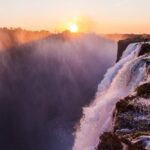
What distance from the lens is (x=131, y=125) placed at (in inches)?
424

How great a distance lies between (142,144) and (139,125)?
1.23 metres

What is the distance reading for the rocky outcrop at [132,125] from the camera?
9.76 meters

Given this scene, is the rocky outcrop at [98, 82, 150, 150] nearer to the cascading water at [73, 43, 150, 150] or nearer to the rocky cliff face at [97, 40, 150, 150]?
the rocky cliff face at [97, 40, 150, 150]

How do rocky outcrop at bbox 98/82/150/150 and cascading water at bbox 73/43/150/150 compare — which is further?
cascading water at bbox 73/43/150/150

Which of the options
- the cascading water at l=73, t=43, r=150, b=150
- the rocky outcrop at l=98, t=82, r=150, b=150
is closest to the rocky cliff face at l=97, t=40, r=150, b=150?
the rocky outcrop at l=98, t=82, r=150, b=150

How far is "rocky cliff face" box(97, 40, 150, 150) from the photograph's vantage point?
9758 millimetres

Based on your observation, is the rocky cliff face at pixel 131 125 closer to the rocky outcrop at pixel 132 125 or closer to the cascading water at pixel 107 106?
the rocky outcrop at pixel 132 125

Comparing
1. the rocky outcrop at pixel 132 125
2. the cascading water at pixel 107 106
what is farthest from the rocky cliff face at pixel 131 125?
the cascading water at pixel 107 106

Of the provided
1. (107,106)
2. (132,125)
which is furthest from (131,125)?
(107,106)

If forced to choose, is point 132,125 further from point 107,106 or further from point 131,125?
point 107,106

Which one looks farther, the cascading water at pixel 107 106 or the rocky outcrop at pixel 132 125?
the cascading water at pixel 107 106

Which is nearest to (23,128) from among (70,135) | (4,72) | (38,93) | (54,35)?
(70,135)

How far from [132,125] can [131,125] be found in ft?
0.09

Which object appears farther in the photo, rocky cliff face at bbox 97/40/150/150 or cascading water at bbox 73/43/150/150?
cascading water at bbox 73/43/150/150
